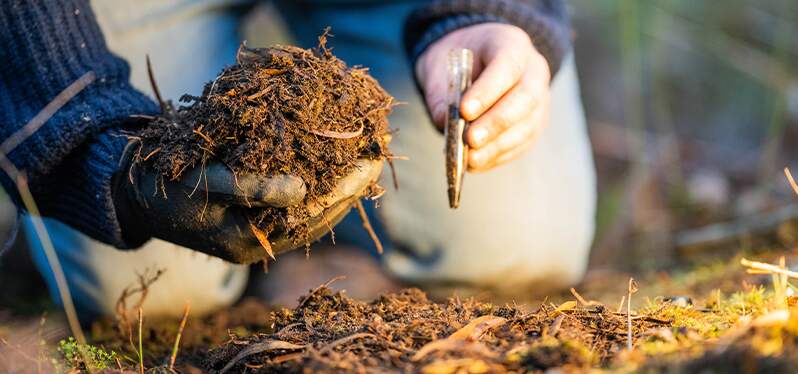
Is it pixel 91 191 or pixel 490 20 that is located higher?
pixel 490 20

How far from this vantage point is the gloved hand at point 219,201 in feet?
4.35

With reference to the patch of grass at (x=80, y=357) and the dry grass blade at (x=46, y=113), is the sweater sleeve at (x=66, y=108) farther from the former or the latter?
the patch of grass at (x=80, y=357)

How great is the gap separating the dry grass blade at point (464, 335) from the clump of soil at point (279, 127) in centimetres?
41

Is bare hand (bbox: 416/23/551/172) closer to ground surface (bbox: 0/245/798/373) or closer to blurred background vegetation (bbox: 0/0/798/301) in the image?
ground surface (bbox: 0/245/798/373)

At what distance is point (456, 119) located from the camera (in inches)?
64.0

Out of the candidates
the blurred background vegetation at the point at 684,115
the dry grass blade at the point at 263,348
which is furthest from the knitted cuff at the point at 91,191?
the blurred background vegetation at the point at 684,115

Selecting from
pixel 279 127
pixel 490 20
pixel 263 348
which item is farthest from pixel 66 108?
pixel 490 20

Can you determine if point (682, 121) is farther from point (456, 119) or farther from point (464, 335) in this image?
point (464, 335)

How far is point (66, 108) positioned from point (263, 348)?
87cm

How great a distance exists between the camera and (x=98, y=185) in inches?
62.2

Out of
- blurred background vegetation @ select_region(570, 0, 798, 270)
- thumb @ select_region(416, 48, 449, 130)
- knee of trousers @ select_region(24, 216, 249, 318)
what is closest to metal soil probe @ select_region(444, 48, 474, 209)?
thumb @ select_region(416, 48, 449, 130)

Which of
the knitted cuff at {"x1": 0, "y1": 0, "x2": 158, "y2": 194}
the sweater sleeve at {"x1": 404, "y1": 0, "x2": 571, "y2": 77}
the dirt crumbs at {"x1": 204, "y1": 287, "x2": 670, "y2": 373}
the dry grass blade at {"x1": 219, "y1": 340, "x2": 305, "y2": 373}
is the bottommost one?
the dry grass blade at {"x1": 219, "y1": 340, "x2": 305, "y2": 373}

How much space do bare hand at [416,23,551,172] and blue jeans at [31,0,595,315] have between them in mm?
496

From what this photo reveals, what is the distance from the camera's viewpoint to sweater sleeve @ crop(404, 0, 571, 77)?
2162 millimetres
